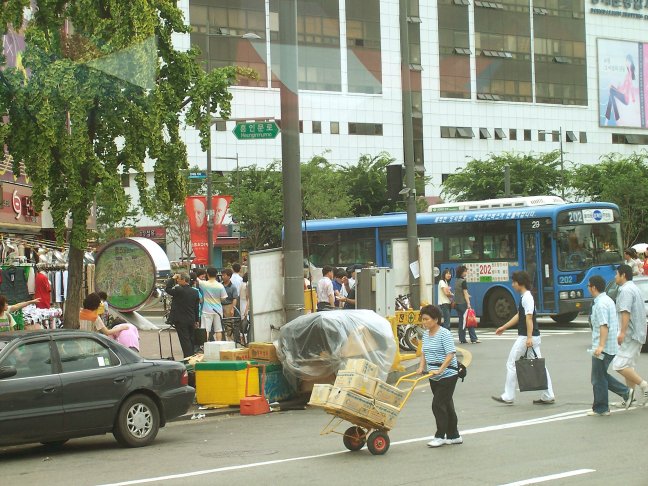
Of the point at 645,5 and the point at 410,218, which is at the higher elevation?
the point at 645,5

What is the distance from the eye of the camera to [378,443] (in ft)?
35.6

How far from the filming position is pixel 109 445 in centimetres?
1253

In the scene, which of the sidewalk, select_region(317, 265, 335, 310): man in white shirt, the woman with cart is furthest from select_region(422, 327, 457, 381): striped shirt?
select_region(317, 265, 335, 310): man in white shirt

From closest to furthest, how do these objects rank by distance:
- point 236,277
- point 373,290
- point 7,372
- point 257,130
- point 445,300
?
point 7,372 → point 257,130 → point 373,290 → point 236,277 → point 445,300

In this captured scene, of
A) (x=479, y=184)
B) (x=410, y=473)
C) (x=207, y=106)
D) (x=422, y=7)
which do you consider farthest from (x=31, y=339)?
(x=479, y=184)

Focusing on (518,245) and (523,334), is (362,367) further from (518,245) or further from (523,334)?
(518,245)

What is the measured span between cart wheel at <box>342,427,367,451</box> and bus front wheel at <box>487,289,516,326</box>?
754 inches

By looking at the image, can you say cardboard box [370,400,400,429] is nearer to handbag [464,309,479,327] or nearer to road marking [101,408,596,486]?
road marking [101,408,596,486]

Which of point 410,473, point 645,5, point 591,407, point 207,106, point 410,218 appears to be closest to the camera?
point 410,473

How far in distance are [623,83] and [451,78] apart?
32.6 metres

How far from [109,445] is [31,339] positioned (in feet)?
5.67

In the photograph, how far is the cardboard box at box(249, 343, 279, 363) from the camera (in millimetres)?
15719

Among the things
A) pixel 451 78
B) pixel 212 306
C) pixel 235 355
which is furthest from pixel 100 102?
pixel 451 78

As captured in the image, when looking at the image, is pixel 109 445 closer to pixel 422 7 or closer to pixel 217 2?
pixel 217 2
